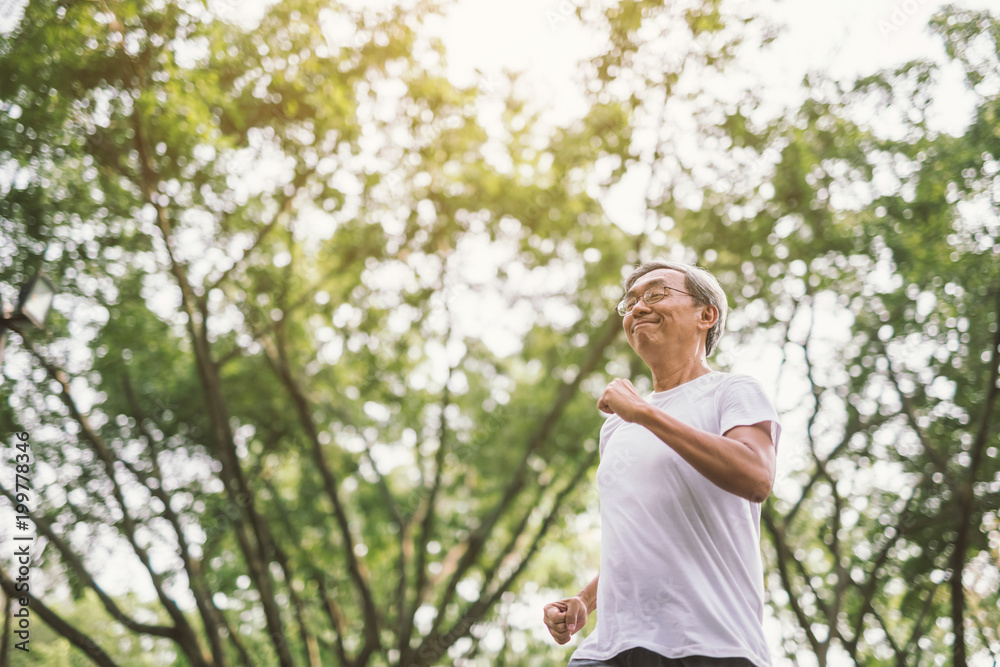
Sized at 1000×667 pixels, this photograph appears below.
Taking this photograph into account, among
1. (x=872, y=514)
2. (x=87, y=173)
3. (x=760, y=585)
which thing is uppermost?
(x=87, y=173)

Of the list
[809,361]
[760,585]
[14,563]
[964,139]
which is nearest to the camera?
[760,585]

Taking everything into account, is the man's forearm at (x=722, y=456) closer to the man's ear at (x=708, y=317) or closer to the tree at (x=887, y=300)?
the man's ear at (x=708, y=317)

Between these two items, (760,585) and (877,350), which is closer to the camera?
(760,585)

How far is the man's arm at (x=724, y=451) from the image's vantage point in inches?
80.9

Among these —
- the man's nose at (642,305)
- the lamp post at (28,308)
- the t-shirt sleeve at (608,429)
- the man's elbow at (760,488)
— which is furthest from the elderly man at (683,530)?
the lamp post at (28,308)

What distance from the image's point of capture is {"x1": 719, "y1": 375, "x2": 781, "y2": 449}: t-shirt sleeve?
7.22 ft

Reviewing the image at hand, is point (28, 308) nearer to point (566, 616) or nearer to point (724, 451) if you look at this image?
point (566, 616)

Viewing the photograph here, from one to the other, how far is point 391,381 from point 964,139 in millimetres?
8440

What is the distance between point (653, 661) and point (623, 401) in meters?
0.75

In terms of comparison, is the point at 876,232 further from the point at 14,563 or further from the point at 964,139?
the point at 14,563

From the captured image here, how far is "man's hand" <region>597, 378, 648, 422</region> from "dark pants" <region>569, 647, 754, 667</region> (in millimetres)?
677

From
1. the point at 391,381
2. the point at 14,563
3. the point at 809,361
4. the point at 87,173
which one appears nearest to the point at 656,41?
the point at 809,361

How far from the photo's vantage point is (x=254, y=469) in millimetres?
11844

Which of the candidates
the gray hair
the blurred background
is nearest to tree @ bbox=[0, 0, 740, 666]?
the blurred background
